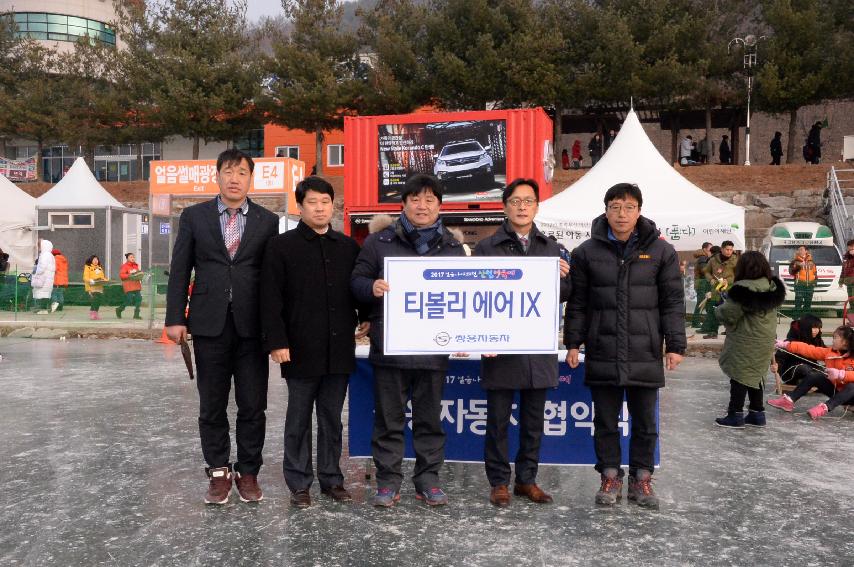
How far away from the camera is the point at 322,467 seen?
15.6 feet

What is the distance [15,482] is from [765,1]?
114 feet

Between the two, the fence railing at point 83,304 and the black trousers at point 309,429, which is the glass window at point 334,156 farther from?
the black trousers at point 309,429

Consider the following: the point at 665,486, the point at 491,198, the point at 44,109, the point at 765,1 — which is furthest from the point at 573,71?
the point at 665,486

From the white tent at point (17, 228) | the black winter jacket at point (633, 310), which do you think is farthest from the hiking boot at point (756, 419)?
the white tent at point (17, 228)

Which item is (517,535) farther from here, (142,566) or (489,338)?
(142,566)

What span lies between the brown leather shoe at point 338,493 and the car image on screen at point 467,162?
13046 millimetres

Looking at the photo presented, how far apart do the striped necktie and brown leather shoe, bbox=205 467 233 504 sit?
1.26 metres

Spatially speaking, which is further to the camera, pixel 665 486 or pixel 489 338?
pixel 665 486

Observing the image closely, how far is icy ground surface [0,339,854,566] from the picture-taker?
3850 millimetres

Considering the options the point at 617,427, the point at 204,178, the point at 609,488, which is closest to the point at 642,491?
the point at 609,488

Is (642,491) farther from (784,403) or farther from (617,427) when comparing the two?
(784,403)

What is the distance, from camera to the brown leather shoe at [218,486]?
15.1ft

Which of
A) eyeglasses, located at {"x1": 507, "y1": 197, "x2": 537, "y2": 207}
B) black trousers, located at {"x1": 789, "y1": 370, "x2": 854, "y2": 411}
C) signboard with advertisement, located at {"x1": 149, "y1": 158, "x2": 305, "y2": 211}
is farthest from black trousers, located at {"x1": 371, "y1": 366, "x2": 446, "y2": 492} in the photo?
signboard with advertisement, located at {"x1": 149, "y1": 158, "x2": 305, "y2": 211}

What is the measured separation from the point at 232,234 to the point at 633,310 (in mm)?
2395
